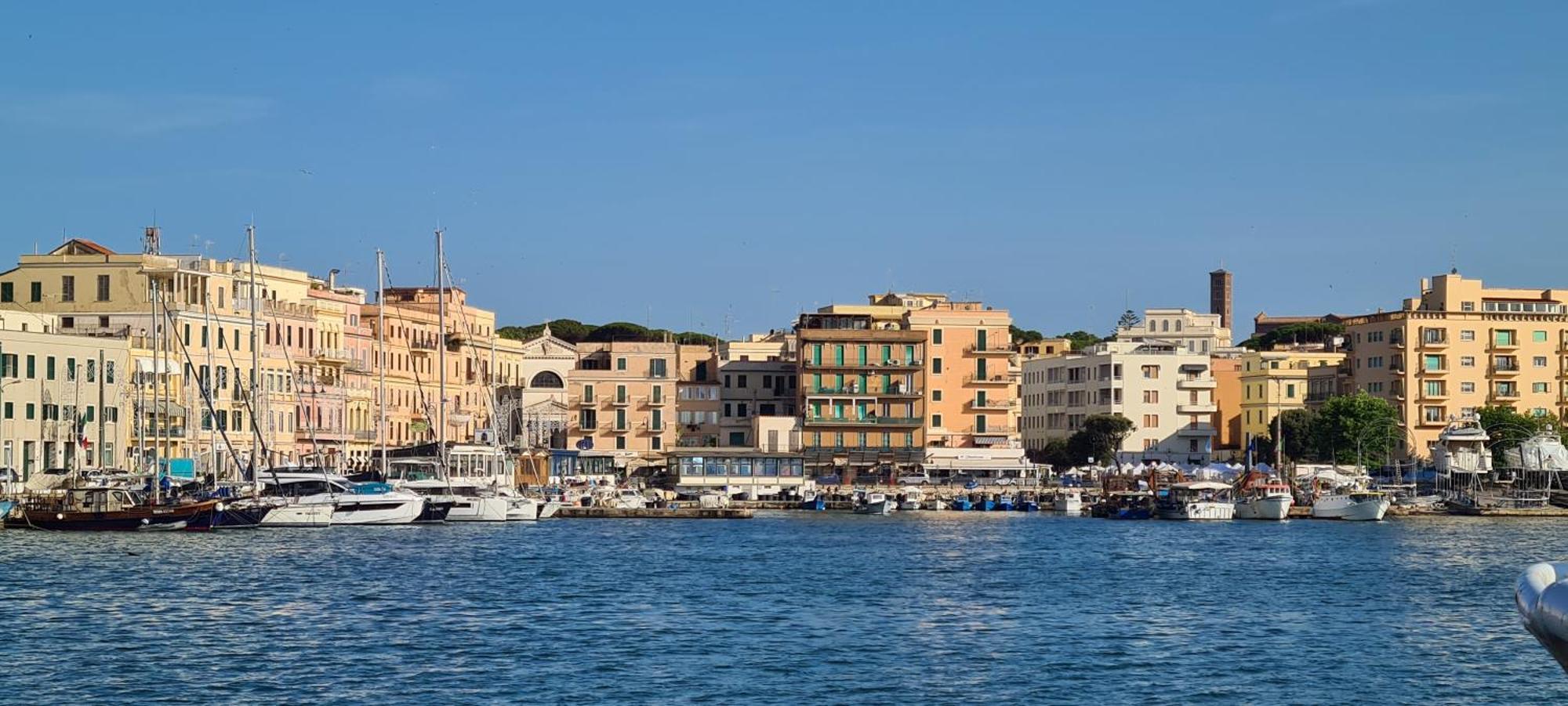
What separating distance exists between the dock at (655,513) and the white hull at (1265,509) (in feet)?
87.0

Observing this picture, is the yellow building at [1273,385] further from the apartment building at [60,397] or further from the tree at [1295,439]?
the apartment building at [60,397]

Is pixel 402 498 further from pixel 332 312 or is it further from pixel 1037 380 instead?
pixel 1037 380

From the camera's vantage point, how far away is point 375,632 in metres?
49.9

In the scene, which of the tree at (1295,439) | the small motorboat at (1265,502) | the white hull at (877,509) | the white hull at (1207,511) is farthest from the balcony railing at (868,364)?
Result: the small motorboat at (1265,502)

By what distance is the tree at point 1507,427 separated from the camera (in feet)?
458

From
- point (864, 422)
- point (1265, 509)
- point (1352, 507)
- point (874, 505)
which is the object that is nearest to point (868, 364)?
point (864, 422)

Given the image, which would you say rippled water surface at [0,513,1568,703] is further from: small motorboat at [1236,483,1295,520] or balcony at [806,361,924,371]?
balcony at [806,361,924,371]

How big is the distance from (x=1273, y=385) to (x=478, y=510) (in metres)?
82.1

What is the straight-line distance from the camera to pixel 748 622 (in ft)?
174

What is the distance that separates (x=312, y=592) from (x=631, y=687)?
21616 mm

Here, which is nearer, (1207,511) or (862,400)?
(1207,511)

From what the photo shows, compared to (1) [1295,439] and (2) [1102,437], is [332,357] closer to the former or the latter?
(2) [1102,437]

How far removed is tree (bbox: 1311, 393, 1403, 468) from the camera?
481 feet

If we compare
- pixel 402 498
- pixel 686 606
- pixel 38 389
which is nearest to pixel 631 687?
pixel 686 606
